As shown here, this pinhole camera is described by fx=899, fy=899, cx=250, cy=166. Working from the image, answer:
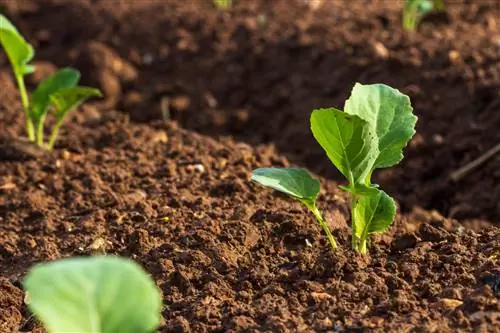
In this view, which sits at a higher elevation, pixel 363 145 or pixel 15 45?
pixel 363 145

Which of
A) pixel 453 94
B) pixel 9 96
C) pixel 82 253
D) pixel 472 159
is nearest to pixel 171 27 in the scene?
pixel 9 96

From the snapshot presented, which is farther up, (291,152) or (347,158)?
(347,158)

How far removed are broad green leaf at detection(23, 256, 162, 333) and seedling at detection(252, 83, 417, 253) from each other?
0.78 metres

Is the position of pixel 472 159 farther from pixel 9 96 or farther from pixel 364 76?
pixel 9 96

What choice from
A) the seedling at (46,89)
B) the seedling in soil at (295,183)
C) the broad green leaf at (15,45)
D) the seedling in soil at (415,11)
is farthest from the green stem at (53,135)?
the seedling in soil at (415,11)

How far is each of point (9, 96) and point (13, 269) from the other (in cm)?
210

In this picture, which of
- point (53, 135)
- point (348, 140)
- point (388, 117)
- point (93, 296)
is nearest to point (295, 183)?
point (348, 140)

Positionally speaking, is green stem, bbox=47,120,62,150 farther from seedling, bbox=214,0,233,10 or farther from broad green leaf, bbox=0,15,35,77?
seedling, bbox=214,0,233,10

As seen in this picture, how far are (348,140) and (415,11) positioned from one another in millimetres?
2802

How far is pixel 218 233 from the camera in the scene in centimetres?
283

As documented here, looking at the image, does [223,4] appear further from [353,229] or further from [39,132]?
[353,229]

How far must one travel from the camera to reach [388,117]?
8.31 ft

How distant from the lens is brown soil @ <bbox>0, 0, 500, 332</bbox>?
7.95 feet

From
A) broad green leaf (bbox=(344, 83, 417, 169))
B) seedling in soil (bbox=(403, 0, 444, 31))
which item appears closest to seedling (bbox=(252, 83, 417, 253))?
broad green leaf (bbox=(344, 83, 417, 169))
